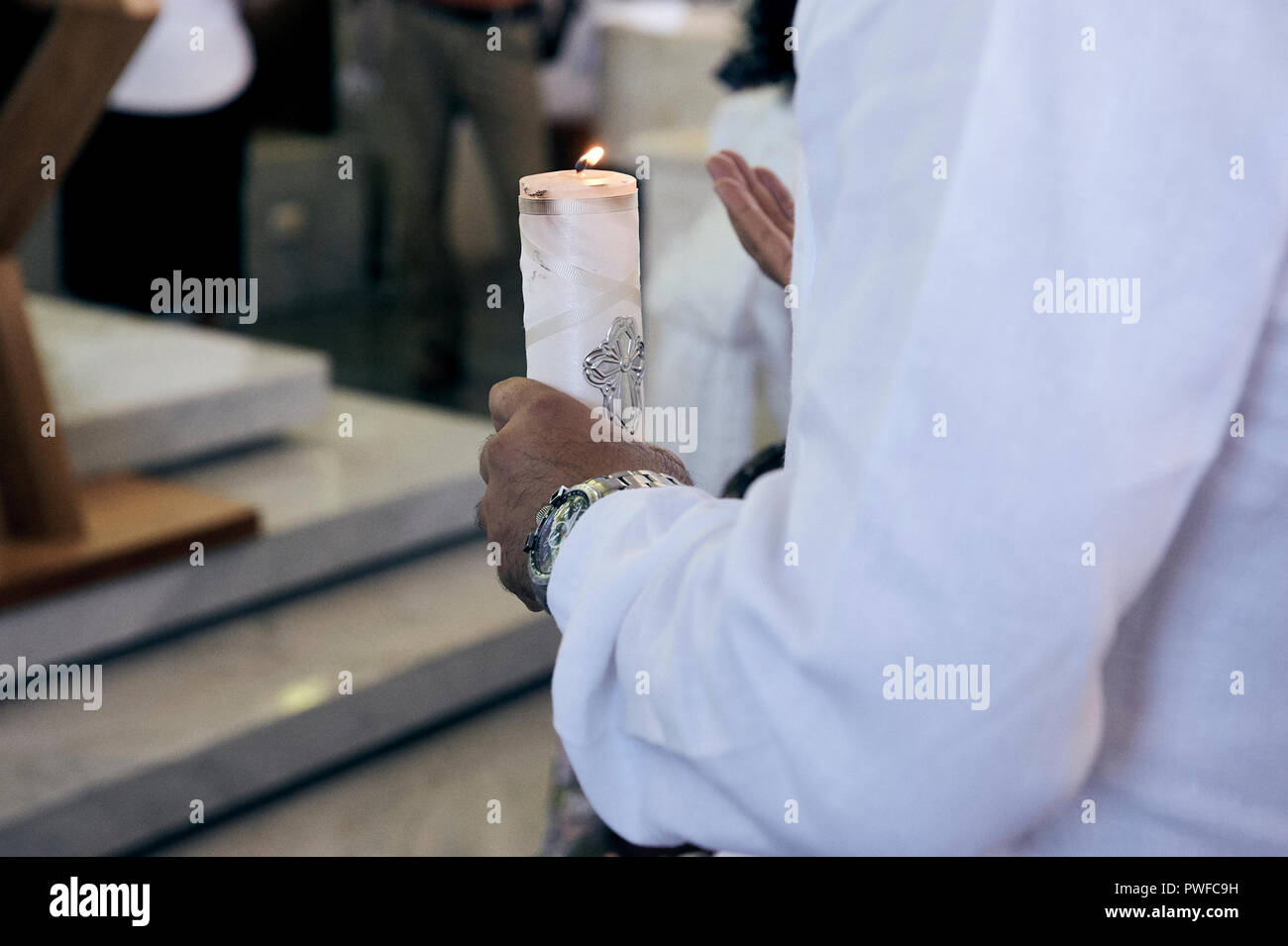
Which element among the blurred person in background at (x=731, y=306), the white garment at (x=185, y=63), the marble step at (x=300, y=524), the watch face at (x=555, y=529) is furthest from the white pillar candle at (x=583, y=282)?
the white garment at (x=185, y=63)

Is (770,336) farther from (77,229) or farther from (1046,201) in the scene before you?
(77,229)

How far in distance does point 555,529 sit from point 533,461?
0.22 ft

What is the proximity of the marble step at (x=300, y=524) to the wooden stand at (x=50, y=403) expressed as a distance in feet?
0.16

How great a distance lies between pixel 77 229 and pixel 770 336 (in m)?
2.01

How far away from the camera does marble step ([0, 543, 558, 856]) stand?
1944 millimetres

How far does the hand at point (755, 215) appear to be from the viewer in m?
1.12

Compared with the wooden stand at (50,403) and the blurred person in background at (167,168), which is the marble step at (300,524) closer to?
the wooden stand at (50,403)

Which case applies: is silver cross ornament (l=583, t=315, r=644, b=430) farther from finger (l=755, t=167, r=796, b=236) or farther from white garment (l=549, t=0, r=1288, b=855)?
finger (l=755, t=167, r=796, b=236)

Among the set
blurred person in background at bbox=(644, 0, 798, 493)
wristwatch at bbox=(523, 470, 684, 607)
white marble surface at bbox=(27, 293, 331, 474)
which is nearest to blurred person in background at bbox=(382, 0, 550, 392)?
white marble surface at bbox=(27, 293, 331, 474)

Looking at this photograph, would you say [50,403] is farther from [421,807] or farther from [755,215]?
[755,215]

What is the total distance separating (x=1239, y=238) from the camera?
59cm

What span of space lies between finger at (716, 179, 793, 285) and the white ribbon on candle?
0.89ft

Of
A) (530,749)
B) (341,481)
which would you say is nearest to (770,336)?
(530,749)

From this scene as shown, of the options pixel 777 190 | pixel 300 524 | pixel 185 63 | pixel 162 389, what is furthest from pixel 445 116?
pixel 777 190
